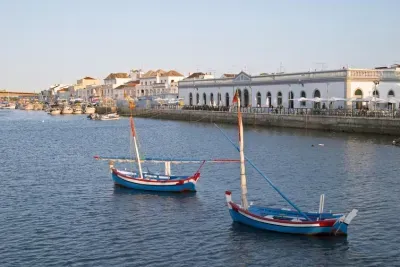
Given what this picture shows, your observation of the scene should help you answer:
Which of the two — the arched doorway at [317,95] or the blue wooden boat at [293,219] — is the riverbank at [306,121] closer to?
the arched doorway at [317,95]

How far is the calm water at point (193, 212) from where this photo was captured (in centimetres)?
2061

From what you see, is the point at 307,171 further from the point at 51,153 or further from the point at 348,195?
the point at 51,153

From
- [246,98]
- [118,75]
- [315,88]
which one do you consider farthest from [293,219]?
[118,75]

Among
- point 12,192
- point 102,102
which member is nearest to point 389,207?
point 12,192

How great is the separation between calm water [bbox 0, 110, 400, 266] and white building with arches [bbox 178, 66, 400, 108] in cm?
2234

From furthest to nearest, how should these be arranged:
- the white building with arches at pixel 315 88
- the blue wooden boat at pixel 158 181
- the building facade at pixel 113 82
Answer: the building facade at pixel 113 82 → the white building with arches at pixel 315 88 → the blue wooden boat at pixel 158 181

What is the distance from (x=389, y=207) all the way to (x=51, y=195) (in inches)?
707

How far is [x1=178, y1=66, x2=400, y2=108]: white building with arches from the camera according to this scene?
230ft

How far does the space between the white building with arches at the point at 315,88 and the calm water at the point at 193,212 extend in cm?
2234

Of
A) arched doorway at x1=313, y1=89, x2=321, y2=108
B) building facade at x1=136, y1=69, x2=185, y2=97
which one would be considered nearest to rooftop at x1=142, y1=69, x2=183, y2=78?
building facade at x1=136, y1=69, x2=185, y2=97

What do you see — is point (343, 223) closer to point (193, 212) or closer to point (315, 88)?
point (193, 212)

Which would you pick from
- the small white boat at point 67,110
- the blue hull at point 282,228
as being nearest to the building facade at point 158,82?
the small white boat at point 67,110

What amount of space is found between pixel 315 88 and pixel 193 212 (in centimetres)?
5217

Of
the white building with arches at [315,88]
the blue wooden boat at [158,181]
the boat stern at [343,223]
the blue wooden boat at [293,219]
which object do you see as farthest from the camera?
the white building with arches at [315,88]
